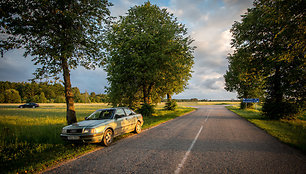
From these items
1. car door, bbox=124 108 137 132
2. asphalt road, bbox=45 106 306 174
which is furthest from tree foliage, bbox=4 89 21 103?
asphalt road, bbox=45 106 306 174

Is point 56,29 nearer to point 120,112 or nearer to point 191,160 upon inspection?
point 120,112

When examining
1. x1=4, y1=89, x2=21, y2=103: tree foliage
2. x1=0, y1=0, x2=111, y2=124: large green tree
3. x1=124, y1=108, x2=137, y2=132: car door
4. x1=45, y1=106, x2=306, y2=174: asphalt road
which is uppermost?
x1=0, y1=0, x2=111, y2=124: large green tree

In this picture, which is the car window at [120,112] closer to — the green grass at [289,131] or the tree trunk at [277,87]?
the green grass at [289,131]

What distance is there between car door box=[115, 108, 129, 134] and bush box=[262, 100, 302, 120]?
15.8m

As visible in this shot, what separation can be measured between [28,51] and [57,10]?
310 centimetres

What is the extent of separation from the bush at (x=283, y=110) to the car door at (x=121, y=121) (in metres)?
15.8

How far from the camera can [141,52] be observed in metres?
16.1

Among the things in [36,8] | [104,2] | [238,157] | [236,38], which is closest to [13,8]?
[36,8]

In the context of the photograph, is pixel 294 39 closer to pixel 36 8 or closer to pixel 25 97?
pixel 36 8

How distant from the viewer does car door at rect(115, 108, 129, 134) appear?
7245 millimetres

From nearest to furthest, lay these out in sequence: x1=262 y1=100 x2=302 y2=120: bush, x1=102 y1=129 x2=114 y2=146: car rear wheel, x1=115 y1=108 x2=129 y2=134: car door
→ x1=102 y1=129 x2=114 y2=146: car rear wheel < x1=115 y1=108 x2=129 y2=134: car door < x1=262 y1=100 x2=302 y2=120: bush

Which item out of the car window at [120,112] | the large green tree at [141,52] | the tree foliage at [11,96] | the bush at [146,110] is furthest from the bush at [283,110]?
the tree foliage at [11,96]

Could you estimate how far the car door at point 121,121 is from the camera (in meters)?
7.25

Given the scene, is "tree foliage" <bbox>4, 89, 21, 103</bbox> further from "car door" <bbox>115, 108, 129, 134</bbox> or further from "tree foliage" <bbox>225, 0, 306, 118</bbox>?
"tree foliage" <bbox>225, 0, 306, 118</bbox>
